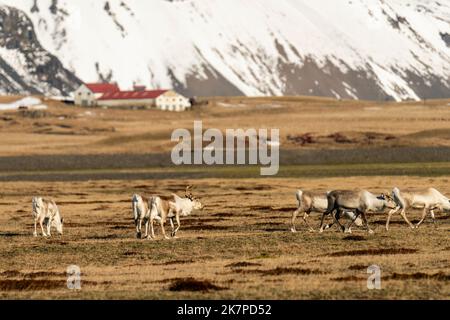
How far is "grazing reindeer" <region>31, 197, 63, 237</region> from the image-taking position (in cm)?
4300

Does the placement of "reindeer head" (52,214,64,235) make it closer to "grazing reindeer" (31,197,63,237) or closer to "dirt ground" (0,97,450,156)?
"grazing reindeer" (31,197,63,237)

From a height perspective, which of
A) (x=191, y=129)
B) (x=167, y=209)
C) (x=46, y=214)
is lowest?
Result: (x=46, y=214)

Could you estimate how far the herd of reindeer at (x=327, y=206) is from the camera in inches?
1582

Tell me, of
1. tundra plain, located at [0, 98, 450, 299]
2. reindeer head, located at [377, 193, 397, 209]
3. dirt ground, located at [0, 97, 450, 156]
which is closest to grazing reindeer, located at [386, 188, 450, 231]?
reindeer head, located at [377, 193, 397, 209]

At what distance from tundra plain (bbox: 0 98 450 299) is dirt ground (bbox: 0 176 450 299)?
0.05 metres

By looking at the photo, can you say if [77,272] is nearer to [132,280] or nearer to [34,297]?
[132,280]

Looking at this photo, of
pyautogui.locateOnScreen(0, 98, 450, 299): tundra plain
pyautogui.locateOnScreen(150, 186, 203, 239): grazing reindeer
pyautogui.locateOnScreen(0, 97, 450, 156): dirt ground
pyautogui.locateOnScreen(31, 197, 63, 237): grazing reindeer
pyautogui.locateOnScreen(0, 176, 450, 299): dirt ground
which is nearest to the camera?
pyautogui.locateOnScreen(0, 176, 450, 299): dirt ground

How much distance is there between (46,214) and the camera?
4359 centimetres

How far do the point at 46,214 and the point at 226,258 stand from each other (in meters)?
12.0

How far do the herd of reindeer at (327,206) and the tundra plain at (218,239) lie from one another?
744 millimetres

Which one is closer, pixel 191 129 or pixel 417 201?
pixel 417 201

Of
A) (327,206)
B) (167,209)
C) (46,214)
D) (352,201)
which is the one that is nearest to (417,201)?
(352,201)

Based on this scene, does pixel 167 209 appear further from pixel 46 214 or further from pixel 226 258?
pixel 226 258

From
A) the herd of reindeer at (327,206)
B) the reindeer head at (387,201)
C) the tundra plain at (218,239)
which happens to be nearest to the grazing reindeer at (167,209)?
the herd of reindeer at (327,206)
